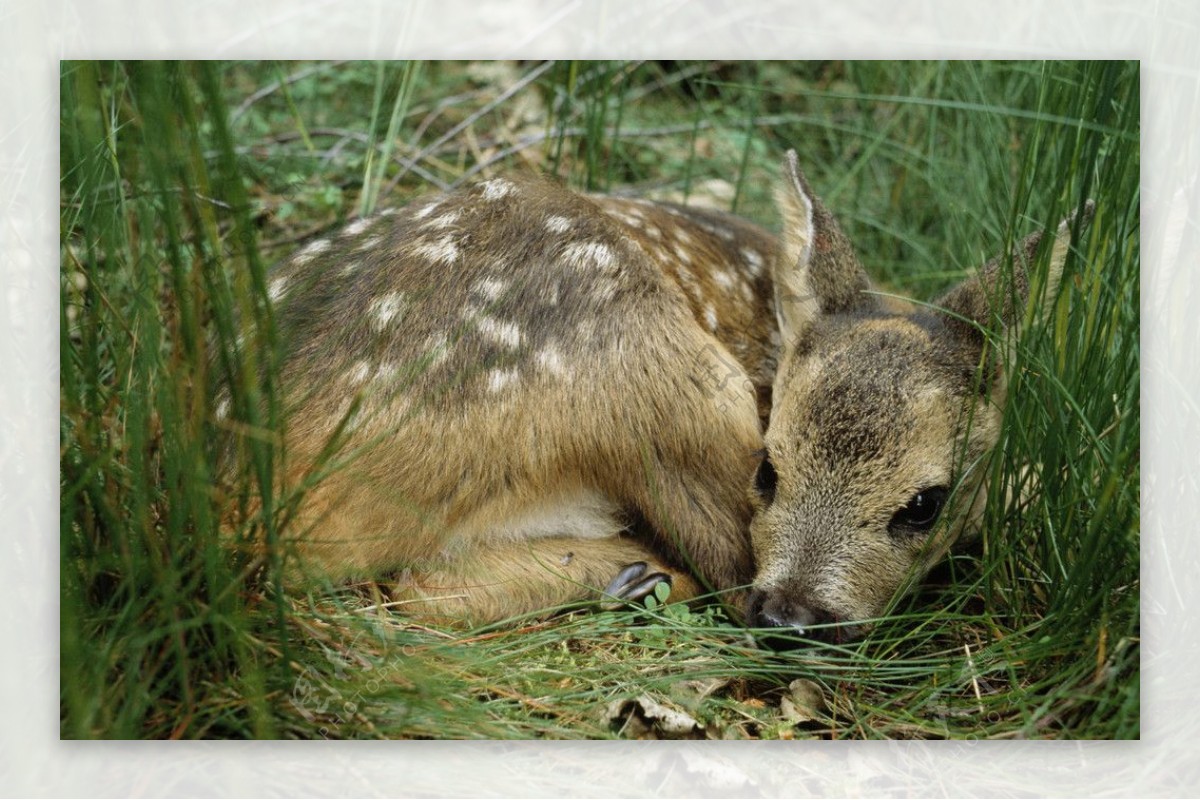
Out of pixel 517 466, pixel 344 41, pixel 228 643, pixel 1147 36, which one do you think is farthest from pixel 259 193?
pixel 1147 36

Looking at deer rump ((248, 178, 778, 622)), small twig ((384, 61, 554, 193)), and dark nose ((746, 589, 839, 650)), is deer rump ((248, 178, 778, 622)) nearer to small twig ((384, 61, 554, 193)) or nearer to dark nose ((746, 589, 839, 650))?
dark nose ((746, 589, 839, 650))

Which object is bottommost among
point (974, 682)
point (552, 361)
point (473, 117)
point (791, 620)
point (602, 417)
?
point (974, 682)

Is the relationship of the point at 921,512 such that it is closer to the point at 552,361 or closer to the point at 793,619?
the point at 793,619

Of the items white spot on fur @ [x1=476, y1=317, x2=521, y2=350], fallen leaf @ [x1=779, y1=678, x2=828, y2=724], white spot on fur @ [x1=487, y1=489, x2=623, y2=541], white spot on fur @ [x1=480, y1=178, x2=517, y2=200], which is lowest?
fallen leaf @ [x1=779, y1=678, x2=828, y2=724]

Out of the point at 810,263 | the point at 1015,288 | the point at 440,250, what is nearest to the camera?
the point at 1015,288

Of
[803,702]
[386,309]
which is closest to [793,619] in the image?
[803,702]

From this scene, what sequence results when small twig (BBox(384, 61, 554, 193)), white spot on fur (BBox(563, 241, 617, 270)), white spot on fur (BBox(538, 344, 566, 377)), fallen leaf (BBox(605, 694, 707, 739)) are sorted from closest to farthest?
fallen leaf (BBox(605, 694, 707, 739)), white spot on fur (BBox(538, 344, 566, 377)), white spot on fur (BBox(563, 241, 617, 270)), small twig (BBox(384, 61, 554, 193))

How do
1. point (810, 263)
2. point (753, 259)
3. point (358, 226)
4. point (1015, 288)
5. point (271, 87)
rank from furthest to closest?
point (271, 87), point (753, 259), point (358, 226), point (810, 263), point (1015, 288)

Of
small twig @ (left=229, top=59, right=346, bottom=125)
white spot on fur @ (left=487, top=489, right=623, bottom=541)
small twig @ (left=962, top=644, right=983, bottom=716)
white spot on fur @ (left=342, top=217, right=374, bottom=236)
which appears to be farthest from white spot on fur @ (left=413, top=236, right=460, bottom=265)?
small twig @ (left=962, top=644, right=983, bottom=716)

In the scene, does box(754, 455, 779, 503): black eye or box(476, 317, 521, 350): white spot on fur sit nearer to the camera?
box(476, 317, 521, 350): white spot on fur
